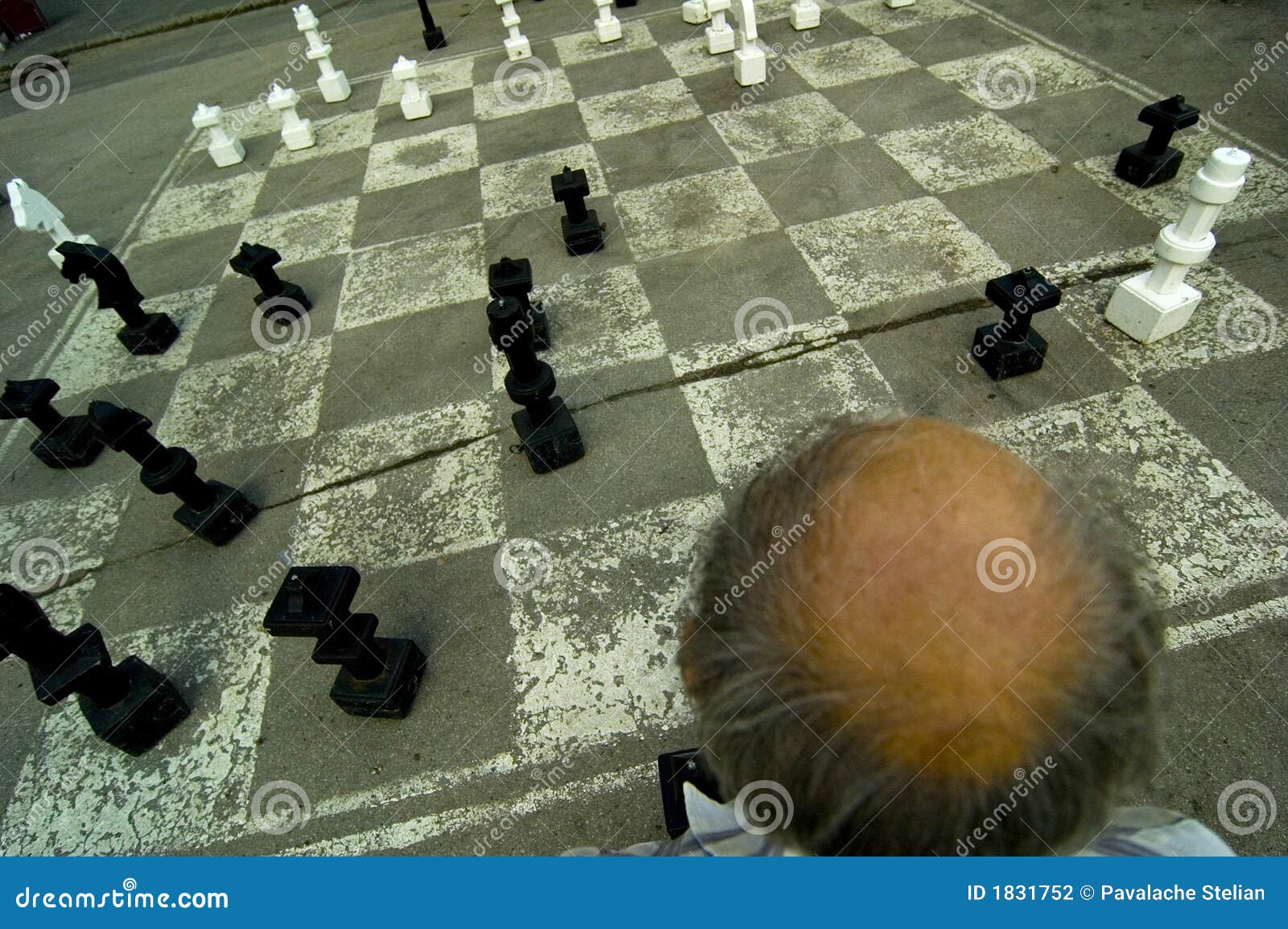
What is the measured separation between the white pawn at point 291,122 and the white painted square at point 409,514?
348 cm

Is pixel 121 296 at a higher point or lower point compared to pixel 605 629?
higher

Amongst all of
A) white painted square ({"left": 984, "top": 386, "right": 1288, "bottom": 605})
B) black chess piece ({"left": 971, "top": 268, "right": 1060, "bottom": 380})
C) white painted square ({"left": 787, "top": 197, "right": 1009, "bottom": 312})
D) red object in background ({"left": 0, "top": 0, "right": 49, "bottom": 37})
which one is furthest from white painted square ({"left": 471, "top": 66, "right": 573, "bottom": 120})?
red object in background ({"left": 0, "top": 0, "right": 49, "bottom": 37})

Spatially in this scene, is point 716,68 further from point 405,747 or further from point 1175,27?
point 405,747

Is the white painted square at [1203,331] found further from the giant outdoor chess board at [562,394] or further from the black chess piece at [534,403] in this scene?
the black chess piece at [534,403]

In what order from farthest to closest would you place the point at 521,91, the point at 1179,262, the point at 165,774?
the point at 521,91
the point at 1179,262
the point at 165,774

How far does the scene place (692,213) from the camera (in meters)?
3.57

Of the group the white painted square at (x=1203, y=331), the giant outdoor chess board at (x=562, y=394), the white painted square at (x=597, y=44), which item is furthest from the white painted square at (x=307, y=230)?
the white painted square at (x=1203, y=331)

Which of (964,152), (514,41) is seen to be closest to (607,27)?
(514,41)

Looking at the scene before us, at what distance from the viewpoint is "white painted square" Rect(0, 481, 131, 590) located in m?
2.55

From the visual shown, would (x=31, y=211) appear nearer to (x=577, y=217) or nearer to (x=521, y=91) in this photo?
(x=577, y=217)

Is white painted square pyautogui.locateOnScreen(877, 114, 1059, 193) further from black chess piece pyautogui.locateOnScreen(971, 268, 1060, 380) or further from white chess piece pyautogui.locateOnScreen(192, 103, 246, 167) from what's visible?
white chess piece pyautogui.locateOnScreen(192, 103, 246, 167)

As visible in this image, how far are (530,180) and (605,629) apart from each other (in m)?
3.09

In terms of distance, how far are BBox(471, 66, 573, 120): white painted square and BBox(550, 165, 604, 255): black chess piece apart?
179 centimetres

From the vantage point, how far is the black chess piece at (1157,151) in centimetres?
287
